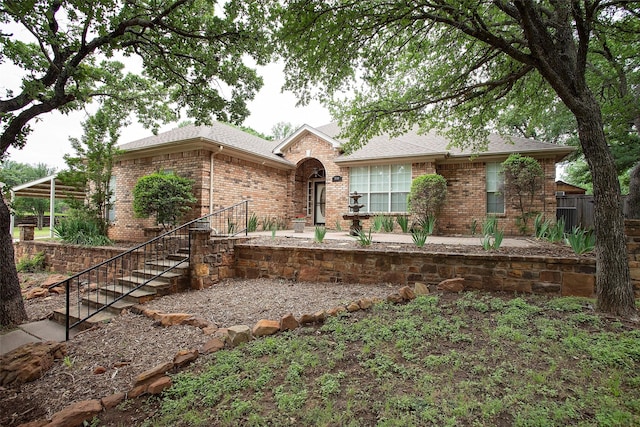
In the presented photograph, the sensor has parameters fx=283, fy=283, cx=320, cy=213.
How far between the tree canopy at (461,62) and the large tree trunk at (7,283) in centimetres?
507

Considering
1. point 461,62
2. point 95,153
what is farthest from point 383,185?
point 95,153

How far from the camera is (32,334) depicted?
440cm

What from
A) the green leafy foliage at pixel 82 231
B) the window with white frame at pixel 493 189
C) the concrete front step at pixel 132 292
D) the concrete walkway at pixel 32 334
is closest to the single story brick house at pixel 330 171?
the window with white frame at pixel 493 189

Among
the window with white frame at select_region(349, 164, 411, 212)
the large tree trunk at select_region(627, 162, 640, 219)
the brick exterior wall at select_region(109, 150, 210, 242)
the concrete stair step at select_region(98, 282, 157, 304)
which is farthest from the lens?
the window with white frame at select_region(349, 164, 411, 212)

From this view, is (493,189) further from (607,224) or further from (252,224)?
(252,224)

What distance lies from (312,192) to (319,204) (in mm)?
690

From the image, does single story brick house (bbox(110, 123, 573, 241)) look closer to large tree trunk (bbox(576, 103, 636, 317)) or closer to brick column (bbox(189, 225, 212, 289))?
brick column (bbox(189, 225, 212, 289))

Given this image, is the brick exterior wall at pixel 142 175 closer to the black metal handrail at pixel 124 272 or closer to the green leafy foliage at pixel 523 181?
the black metal handrail at pixel 124 272

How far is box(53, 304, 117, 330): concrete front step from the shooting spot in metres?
4.55

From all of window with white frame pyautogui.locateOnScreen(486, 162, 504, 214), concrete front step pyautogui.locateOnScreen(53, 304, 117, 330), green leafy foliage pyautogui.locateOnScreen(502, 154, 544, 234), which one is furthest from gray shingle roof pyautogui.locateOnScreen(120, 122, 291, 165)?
green leafy foliage pyautogui.locateOnScreen(502, 154, 544, 234)

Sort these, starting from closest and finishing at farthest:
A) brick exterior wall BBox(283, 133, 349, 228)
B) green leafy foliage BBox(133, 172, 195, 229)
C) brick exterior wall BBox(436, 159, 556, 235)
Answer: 1. green leafy foliage BBox(133, 172, 195, 229)
2. brick exterior wall BBox(436, 159, 556, 235)
3. brick exterior wall BBox(283, 133, 349, 228)

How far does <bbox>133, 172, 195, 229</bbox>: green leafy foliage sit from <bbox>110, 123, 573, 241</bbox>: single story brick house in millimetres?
614

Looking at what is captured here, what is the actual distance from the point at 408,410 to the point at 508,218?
34.1ft

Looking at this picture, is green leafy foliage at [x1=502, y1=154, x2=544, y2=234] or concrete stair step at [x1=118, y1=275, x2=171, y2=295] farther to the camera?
green leafy foliage at [x1=502, y1=154, x2=544, y2=234]
